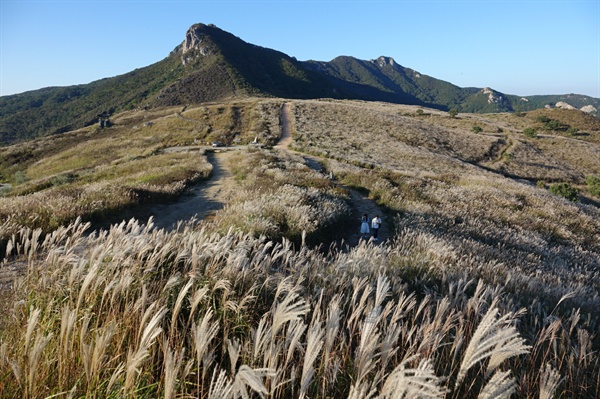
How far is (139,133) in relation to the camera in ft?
194

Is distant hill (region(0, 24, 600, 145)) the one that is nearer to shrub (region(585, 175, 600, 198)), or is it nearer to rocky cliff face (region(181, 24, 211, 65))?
rocky cliff face (region(181, 24, 211, 65))

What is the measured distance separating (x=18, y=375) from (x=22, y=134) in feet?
A: 557

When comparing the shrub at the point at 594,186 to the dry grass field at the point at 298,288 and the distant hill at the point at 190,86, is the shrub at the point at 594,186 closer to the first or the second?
the dry grass field at the point at 298,288

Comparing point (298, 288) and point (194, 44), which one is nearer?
point (298, 288)

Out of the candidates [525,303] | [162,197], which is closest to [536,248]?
[525,303]

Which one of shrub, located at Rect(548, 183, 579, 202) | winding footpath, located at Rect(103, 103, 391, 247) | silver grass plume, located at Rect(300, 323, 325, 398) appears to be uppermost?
silver grass plume, located at Rect(300, 323, 325, 398)

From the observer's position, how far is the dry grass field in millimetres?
1562

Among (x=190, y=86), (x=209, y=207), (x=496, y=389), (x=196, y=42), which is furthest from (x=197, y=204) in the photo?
(x=196, y=42)

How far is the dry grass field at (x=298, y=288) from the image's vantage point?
1.56 m

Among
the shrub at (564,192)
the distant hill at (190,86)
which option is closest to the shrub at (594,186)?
the shrub at (564,192)

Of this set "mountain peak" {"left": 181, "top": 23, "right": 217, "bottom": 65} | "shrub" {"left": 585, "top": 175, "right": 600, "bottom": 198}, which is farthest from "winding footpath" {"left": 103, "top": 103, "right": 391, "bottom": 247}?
"mountain peak" {"left": 181, "top": 23, "right": 217, "bottom": 65}

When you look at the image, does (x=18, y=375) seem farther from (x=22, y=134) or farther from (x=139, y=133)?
(x=22, y=134)

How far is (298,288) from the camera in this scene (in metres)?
2.02

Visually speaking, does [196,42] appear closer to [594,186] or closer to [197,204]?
[594,186]
